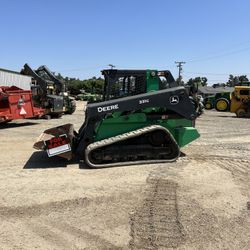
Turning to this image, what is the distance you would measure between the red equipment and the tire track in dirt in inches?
418

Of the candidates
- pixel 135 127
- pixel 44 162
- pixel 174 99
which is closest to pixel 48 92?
pixel 44 162

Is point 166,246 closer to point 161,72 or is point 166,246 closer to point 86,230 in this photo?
point 86,230

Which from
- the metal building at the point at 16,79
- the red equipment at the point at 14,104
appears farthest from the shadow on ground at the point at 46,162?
the metal building at the point at 16,79

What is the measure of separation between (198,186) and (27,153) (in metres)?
4.70

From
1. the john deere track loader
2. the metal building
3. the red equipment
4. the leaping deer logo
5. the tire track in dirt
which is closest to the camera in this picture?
the tire track in dirt

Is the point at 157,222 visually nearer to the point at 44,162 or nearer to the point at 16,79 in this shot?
the point at 44,162

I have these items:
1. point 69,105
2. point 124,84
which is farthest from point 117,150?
point 69,105

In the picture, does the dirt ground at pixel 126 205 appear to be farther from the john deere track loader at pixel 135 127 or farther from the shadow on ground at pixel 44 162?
the john deere track loader at pixel 135 127

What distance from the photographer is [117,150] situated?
27.0ft

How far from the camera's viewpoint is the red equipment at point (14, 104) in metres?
15.7

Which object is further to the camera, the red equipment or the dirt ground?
the red equipment

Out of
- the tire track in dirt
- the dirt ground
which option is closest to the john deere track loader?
the dirt ground

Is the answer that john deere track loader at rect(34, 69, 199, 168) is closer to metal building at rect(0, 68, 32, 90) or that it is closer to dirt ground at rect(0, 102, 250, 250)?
dirt ground at rect(0, 102, 250, 250)

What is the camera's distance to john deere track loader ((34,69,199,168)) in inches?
320
